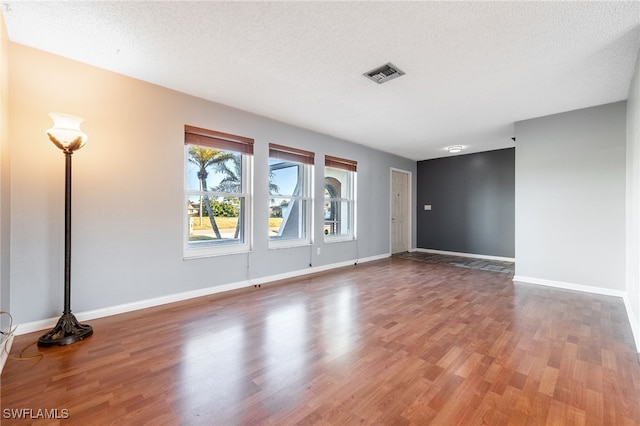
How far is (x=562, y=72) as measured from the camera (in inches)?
111

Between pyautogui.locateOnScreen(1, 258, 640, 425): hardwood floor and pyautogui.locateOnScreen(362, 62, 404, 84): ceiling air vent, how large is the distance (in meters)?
2.53

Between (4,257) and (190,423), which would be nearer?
(190,423)

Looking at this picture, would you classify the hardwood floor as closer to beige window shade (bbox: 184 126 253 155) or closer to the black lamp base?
the black lamp base

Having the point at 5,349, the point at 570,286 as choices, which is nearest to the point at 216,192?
the point at 5,349

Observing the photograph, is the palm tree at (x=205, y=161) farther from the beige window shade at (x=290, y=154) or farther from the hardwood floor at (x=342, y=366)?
the hardwood floor at (x=342, y=366)

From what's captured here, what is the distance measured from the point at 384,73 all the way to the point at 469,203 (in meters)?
5.05

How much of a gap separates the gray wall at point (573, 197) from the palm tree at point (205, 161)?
180 inches

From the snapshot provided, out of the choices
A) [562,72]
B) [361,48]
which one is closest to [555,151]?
[562,72]

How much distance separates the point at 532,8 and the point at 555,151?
114 inches

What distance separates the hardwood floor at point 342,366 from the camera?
151cm

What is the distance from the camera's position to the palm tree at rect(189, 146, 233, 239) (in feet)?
11.8

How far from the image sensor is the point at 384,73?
111 inches

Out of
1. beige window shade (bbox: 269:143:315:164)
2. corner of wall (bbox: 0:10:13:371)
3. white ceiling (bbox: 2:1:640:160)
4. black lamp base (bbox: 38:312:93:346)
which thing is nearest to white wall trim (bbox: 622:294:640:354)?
white ceiling (bbox: 2:1:640:160)

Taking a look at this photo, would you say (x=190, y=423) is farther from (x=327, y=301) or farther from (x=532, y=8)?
(x=532, y=8)
